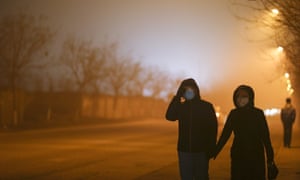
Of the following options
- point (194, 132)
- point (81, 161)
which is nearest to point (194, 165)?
point (194, 132)

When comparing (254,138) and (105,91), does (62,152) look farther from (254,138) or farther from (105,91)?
(105,91)

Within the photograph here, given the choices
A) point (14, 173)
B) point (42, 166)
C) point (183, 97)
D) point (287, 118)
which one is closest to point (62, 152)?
point (42, 166)

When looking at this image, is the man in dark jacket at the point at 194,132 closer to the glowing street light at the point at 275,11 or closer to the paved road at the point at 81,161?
the paved road at the point at 81,161

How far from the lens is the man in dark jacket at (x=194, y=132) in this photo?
7742 mm

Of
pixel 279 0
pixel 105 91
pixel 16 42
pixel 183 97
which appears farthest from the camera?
pixel 105 91

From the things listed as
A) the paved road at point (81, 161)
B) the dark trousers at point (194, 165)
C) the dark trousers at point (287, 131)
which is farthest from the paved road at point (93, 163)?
the dark trousers at point (194, 165)

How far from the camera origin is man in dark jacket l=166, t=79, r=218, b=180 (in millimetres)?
7742

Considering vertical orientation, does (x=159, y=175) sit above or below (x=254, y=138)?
below

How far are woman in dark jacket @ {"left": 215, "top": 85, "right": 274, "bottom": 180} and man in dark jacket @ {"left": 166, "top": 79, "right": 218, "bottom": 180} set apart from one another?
0.49 meters

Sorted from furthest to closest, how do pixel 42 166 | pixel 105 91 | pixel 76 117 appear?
pixel 105 91 < pixel 76 117 < pixel 42 166

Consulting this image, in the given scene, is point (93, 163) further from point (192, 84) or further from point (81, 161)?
point (192, 84)

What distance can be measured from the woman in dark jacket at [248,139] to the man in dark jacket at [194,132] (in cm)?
49

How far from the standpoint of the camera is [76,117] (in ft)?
182

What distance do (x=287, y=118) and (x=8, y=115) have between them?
2551 centimetres
